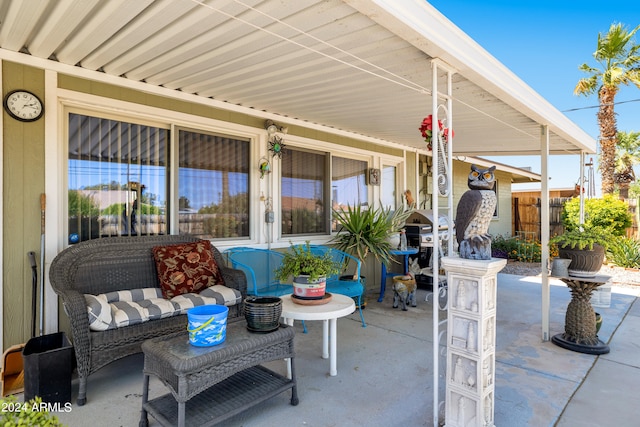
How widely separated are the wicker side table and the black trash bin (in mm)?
648

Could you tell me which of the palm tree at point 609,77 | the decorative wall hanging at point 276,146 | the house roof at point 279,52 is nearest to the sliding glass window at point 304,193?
the decorative wall hanging at point 276,146

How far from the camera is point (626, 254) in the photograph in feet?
24.4

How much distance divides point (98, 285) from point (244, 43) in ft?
7.40

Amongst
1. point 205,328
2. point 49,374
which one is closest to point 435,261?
point 205,328

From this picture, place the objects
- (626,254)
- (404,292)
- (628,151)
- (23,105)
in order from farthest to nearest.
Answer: (628,151) → (626,254) → (404,292) → (23,105)

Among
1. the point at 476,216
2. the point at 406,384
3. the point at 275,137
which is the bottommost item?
the point at 406,384

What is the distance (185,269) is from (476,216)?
247cm

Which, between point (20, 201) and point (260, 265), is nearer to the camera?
point (20, 201)

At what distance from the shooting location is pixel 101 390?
2.61 m

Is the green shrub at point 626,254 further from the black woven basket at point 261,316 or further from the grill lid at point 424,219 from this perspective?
the black woven basket at point 261,316

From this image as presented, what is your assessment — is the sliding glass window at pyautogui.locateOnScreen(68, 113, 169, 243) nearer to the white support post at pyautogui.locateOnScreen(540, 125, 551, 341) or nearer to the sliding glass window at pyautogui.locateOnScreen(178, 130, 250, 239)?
the sliding glass window at pyautogui.locateOnScreen(178, 130, 250, 239)

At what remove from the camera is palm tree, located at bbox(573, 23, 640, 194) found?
348 inches

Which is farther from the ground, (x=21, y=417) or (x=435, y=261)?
(x=435, y=261)

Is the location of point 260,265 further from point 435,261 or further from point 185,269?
point 435,261
